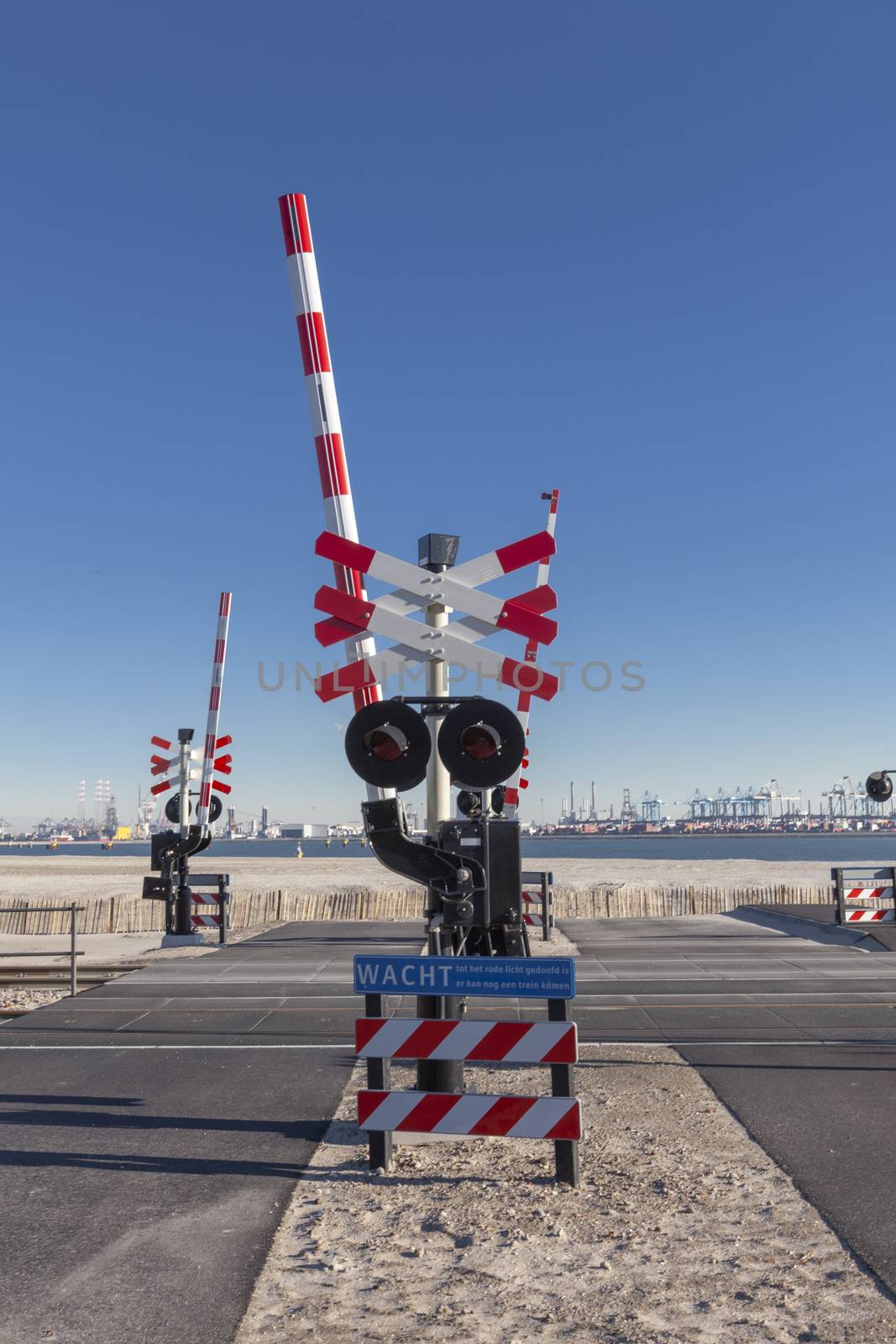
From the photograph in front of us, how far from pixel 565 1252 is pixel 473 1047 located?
1.47 m

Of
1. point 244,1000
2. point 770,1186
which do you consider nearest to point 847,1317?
point 770,1186

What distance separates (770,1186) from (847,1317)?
185cm

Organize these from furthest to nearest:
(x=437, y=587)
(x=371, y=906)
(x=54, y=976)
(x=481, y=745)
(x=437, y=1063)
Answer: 1. (x=371, y=906)
2. (x=54, y=976)
3. (x=437, y=1063)
4. (x=437, y=587)
5. (x=481, y=745)

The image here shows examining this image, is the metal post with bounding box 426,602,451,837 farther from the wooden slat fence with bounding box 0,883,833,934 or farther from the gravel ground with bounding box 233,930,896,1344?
the wooden slat fence with bounding box 0,883,833,934

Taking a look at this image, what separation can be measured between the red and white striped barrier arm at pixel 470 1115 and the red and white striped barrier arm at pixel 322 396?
2.70m

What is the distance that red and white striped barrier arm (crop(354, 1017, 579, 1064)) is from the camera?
6.76 meters

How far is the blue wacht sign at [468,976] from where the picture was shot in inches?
270

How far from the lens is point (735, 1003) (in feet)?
→ 46.0

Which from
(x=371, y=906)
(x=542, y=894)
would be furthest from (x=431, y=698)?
(x=371, y=906)

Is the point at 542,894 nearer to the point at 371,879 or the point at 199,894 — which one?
the point at 199,894

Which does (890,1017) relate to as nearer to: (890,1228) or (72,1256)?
(890,1228)

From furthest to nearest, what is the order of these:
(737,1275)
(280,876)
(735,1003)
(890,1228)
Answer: (280,876) → (735,1003) → (890,1228) → (737,1275)

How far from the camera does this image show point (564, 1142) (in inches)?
268

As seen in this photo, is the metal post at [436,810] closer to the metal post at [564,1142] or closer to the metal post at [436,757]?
the metal post at [436,757]
